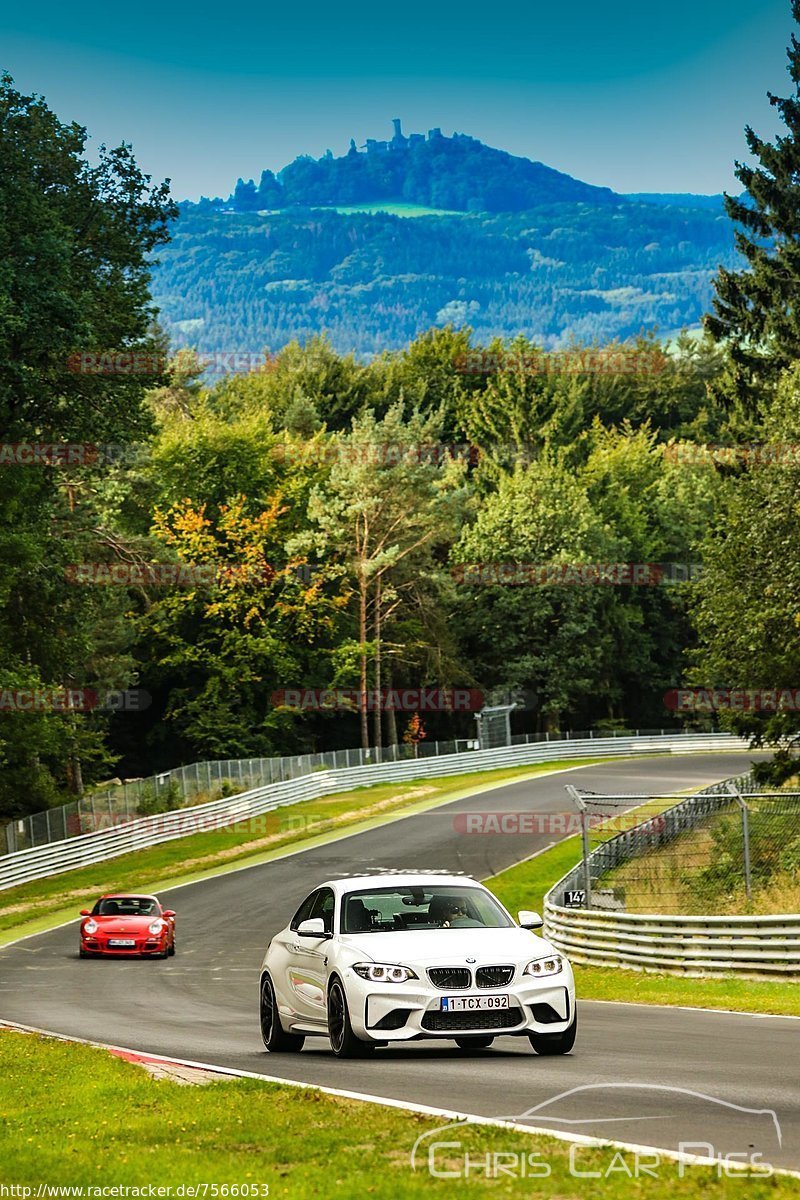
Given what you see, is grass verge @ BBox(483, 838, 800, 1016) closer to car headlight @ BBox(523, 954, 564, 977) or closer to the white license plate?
car headlight @ BBox(523, 954, 564, 977)

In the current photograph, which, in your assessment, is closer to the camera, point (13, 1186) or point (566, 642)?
point (13, 1186)

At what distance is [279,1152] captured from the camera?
8094 millimetres

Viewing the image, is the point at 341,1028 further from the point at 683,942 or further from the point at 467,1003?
the point at 683,942

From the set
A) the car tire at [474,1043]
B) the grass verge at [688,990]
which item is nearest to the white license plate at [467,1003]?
the car tire at [474,1043]

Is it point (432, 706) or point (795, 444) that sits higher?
point (795, 444)

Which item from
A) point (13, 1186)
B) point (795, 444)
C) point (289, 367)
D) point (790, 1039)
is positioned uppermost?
point (289, 367)

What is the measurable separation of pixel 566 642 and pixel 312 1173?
273 ft

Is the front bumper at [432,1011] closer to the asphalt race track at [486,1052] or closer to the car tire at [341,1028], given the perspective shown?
the car tire at [341,1028]

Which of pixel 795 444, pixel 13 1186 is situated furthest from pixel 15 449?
pixel 13 1186

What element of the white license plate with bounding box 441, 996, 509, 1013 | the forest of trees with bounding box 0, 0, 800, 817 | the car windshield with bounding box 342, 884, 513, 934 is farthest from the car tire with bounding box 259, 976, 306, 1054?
the forest of trees with bounding box 0, 0, 800, 817

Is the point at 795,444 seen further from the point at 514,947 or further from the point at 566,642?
the point at 566,642

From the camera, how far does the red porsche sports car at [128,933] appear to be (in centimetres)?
3158

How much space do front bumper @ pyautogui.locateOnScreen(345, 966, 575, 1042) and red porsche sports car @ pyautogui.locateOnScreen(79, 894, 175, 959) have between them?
20.1 metres

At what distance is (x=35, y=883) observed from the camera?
47.0 meters
